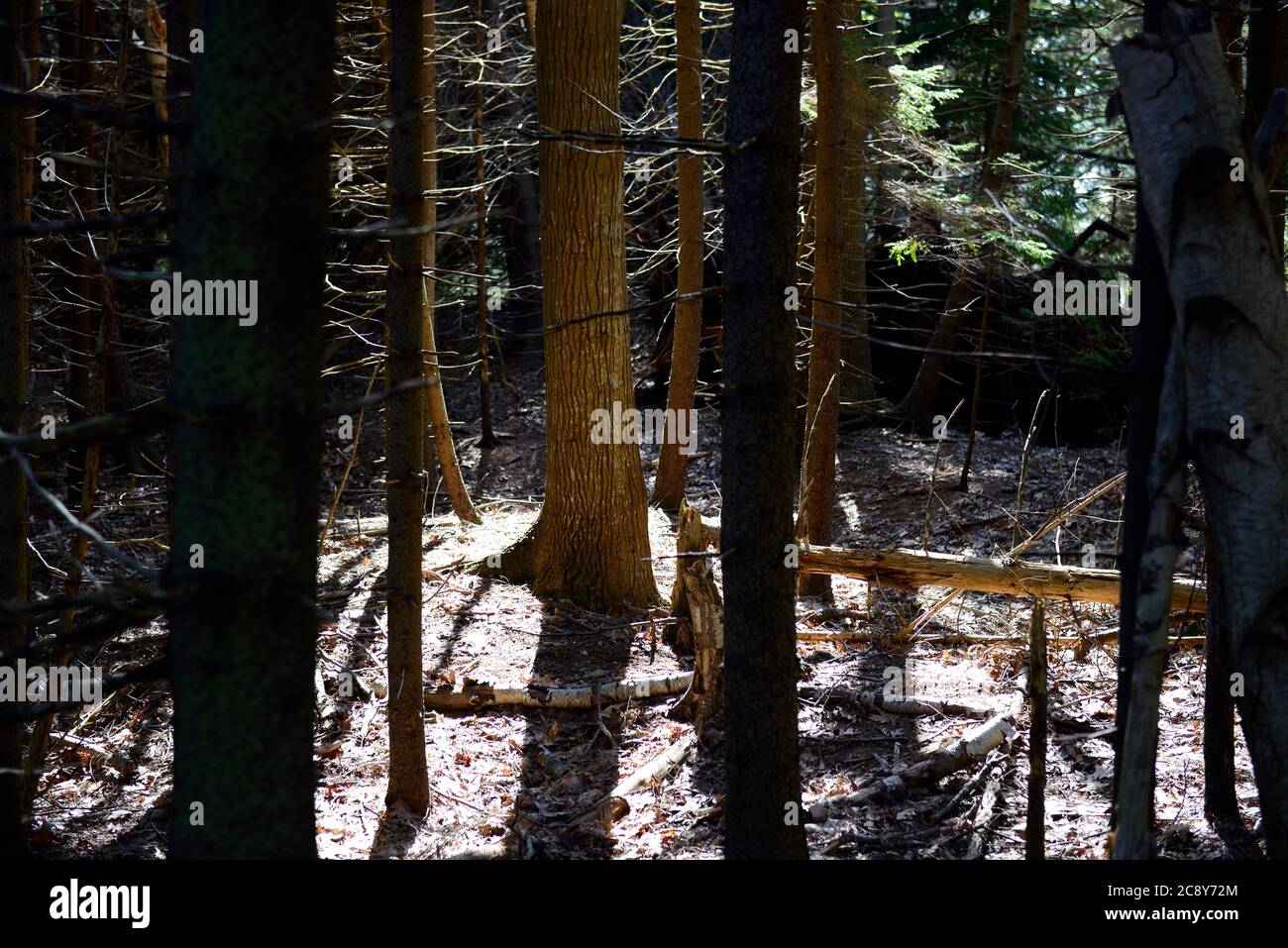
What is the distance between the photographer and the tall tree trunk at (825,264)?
31.9 ft

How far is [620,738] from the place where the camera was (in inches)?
310

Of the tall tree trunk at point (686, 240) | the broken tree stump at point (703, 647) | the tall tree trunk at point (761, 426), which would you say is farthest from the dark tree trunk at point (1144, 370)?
the tall tree trunk at point (686, 240)

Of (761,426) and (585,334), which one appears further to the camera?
(585,334)

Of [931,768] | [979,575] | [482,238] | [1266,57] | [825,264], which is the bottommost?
[931,768]

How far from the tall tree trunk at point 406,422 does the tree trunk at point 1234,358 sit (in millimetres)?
3939

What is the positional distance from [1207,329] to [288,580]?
344 cm

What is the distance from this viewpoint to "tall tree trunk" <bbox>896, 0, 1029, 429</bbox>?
45.9 ft

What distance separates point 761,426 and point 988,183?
38.2ft

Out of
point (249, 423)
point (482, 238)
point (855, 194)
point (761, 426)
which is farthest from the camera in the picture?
point (482, 238)

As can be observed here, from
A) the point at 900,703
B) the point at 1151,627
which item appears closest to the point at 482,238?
the point at 900,703

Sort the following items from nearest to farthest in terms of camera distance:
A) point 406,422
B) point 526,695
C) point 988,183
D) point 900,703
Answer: point 406,422 < point 900,703 < point 526,695 < point 988,183

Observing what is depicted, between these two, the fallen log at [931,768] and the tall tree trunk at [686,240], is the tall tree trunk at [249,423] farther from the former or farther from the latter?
the tall tree trunk at [686,240]

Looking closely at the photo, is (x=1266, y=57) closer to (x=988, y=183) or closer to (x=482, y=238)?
(x=988, y=183)

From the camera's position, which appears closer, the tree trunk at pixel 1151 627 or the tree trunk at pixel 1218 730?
the tree trunk at pixel 1151 627
